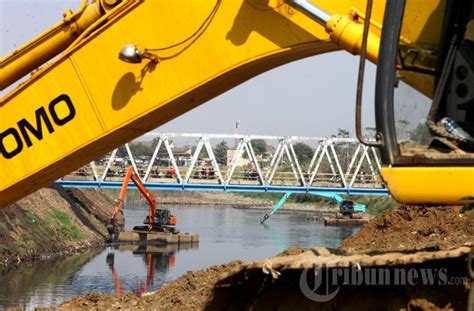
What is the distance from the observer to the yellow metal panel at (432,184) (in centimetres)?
357

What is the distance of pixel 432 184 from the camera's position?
364 cm

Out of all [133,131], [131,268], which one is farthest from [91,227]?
[133,131]

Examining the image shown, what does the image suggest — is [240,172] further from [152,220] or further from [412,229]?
[412,229]

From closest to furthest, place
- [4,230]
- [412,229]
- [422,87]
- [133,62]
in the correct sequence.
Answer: [422,87] < [133,62] < [412,229] < [4,230]

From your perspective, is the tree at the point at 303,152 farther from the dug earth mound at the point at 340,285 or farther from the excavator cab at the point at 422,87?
the dug earth mound at the point at 340,285

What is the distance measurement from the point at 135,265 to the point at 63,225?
27.4 ft

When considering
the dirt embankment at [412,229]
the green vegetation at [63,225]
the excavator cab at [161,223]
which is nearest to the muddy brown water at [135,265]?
the green vegetation at [63,225]

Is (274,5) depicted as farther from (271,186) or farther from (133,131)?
(271,186)

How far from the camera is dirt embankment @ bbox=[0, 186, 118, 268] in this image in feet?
106

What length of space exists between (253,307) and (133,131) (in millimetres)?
2730

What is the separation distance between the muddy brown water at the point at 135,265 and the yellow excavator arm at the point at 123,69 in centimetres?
1505

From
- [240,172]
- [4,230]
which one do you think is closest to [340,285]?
[4,230]

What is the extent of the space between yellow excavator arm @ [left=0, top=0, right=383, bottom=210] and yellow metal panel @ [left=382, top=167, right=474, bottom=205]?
7.04ft

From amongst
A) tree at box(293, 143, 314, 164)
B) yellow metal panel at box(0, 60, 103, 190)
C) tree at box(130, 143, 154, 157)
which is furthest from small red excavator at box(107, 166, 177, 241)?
tree at box(130, 143, 154, 157)
